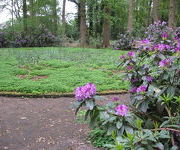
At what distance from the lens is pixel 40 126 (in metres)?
4.02

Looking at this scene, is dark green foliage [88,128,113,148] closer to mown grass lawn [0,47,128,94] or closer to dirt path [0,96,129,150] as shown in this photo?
dirt path [0,96,129,150]

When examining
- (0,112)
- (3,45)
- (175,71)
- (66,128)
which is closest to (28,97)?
(0,112)

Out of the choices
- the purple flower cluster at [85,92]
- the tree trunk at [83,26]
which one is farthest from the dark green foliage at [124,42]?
the purple flower cluster at [85,92]

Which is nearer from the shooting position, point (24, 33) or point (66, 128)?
point (66, 128)

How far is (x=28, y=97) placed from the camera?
18.7ft

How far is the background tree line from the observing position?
17422mm

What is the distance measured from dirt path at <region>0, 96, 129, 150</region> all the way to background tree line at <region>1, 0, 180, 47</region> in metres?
11.1

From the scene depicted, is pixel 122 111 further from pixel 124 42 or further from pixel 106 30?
pixel 106 30

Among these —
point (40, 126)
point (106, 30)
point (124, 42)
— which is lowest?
point (40, 126)

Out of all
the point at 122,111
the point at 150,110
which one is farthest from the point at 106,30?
the point at 122,111

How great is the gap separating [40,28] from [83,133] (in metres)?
15.0

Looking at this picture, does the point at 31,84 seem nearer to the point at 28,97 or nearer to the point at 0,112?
the point at 28,97

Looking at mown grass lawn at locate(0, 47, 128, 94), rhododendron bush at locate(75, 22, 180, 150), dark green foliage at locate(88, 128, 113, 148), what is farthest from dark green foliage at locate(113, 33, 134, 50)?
dark green foliage at locate(88, 128, 113, 148)

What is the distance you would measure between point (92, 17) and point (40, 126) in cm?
1554
